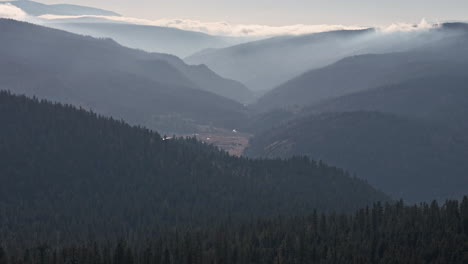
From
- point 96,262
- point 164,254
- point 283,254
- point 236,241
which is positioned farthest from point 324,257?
point 96,262

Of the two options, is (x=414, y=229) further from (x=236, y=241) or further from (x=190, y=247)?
(x=190, y=247)

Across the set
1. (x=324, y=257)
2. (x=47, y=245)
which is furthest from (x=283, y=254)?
(x=47, y=245)

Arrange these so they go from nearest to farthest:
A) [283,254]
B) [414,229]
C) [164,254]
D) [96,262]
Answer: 1. [96,262]
2. [164,254]
3. [283,254]
4. [414,229]

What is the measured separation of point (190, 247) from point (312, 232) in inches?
1409

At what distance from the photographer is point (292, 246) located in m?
180

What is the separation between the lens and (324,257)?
17225cm

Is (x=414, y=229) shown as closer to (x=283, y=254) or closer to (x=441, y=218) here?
(x=441, y=218)

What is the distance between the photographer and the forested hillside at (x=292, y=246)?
531 ft

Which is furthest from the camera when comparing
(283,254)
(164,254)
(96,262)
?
(283,254)

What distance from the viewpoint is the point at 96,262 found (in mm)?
153500

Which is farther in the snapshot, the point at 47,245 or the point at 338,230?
the point at 338,230

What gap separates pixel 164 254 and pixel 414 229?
64.9 m

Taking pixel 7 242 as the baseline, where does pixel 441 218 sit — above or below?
above

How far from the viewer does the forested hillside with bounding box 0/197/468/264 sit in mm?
161875
